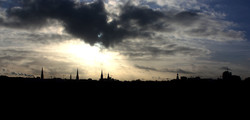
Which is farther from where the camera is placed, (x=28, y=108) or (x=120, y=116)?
(x=28, y=108)

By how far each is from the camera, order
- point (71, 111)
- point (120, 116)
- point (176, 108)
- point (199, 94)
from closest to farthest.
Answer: point (120, 116) < point (71, 111) < point (176, 108) < point (199, 94)

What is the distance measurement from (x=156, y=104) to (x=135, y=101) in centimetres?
1309

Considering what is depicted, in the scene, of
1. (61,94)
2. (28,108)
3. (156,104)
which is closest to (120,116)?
(156,104)

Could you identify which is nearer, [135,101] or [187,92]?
[135,101]

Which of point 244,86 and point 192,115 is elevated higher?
point 244,86

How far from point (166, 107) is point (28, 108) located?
6772 centimetres

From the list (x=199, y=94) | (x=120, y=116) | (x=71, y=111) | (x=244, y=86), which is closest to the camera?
(x=120, y=116)

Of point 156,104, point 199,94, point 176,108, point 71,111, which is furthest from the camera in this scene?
point 199,94

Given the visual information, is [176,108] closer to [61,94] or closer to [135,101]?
[135,101]

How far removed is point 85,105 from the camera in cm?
10594

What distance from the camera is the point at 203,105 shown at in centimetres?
10675

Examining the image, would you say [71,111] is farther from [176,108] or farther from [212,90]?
[212,90]

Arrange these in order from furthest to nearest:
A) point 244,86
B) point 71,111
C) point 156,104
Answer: point 244,86
point 156,104
point 71,111

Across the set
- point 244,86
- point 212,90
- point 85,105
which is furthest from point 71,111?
point 244,86
